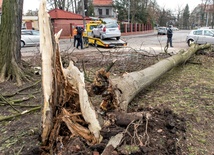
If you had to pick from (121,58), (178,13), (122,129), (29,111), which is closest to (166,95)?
(122,129)

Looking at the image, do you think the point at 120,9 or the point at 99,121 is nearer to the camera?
the point at 99,121

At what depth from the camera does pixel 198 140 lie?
3.03 metres

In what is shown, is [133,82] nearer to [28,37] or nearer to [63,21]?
[28,37]

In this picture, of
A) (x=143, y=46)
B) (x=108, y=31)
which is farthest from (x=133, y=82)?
(x=143, y=46)

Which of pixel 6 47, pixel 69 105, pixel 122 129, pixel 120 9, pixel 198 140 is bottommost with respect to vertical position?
pixel 198 140

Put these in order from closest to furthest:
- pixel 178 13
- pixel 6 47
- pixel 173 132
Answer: pixel 173 132, pixel 6 47, pixel 178 13

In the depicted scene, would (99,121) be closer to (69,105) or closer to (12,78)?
(69,105)

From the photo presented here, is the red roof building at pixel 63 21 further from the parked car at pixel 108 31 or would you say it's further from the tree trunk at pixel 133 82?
the tree trunk at pixel 133 82

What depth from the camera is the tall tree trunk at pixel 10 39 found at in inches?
230

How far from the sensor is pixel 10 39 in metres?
5.91

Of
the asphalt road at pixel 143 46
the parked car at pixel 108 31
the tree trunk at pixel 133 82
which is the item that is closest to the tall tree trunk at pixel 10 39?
the asphalt road at pixel 143 46

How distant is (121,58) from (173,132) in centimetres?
602

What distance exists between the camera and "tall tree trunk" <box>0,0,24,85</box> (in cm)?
584

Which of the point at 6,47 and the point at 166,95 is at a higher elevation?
the point at 6,47
